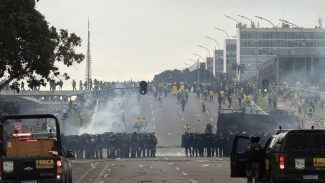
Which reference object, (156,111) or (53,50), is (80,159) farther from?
(156,111)

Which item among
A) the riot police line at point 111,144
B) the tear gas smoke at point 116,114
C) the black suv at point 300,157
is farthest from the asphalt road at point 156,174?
the tear gas smoke at point 116,114

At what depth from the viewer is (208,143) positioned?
71.4 metres

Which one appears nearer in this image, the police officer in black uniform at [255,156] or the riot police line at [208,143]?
the police officer in black uniform at [255,156]

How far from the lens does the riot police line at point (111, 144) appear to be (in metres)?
69.6

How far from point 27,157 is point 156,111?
4295 inches

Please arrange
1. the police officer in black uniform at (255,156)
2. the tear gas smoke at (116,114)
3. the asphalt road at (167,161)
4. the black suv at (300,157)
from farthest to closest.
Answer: the tear gas smoke at (116,114)
the asphalt road at (167,161)
the police officer in black uniform at (255,156)
the black suv at (300,157)

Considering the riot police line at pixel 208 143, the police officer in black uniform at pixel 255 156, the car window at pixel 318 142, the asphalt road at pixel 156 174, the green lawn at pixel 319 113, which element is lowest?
the asphalt road at pixel 156 174

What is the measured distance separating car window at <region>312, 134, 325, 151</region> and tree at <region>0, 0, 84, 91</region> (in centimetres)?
2471

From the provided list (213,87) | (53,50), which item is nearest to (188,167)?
(53,50)

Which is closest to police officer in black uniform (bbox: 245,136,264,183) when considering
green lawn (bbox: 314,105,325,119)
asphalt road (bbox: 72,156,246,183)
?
asphalt road (bbox: 72,156,246,183)

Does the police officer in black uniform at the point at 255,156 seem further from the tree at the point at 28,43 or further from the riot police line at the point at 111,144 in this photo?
the riot police line at the point at 111,144

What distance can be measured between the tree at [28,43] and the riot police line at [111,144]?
7.10 m

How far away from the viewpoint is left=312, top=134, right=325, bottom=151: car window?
28.7 metres

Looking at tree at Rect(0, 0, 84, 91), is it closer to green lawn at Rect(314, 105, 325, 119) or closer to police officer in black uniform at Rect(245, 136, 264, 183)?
police officer in black uniform at Rect(245, 136, 264, 183)
